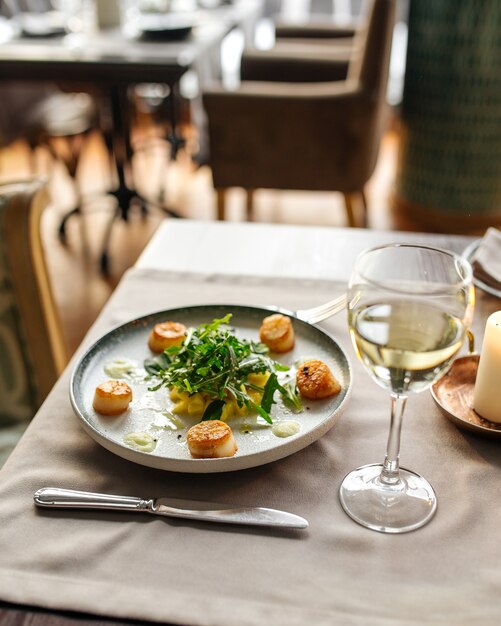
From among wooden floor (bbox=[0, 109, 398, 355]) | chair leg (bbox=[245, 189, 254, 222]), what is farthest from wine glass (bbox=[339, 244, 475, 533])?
chair leg (bbox=[245, 189, 254, 222])

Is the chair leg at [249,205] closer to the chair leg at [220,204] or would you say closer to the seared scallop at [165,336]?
the chair leg at [220,204]

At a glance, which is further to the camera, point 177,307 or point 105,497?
point 177,307

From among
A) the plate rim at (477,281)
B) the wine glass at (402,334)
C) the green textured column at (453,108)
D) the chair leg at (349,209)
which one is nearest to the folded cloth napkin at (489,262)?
the plate rim at (477,281)

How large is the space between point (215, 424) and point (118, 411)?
0.12m

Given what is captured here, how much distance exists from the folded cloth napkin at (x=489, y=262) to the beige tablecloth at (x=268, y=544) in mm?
318

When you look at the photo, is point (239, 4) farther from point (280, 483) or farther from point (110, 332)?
point (280, 483)

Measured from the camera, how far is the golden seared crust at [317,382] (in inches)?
28.7

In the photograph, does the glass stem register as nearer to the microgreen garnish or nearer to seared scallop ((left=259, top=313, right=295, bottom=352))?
the microgreen garnish

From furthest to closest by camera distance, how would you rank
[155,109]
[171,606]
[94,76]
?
[155,109] → [94,76] → [171,606]

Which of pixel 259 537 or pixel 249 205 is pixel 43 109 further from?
pixel 259 537

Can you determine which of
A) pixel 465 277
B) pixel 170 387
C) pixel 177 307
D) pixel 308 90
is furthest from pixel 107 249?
pixel 465 277

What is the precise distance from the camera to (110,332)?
0.85 m

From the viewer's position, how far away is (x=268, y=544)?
59 cm

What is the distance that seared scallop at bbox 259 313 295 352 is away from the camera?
2.70 ft
